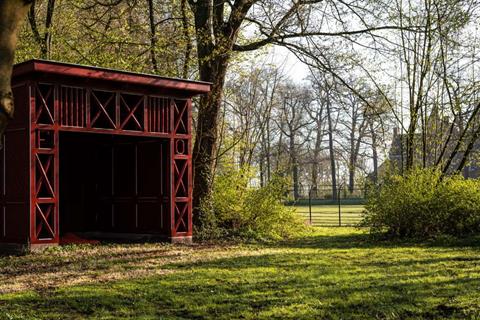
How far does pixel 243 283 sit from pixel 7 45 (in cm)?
576

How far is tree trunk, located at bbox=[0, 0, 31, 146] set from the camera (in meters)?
4.49

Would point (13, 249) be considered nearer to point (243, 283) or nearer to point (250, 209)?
point (243, 283)

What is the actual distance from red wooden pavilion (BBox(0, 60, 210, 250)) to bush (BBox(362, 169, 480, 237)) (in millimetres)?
5163

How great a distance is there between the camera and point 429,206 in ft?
52.4

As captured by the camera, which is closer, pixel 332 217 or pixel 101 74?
pixel 101 74

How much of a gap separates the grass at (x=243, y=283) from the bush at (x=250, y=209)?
10.8 feet

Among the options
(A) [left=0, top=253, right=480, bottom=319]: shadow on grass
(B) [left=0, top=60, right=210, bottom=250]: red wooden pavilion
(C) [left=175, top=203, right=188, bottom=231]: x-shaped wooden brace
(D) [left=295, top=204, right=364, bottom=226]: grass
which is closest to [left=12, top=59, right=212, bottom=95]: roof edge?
(B) [left=0, top=60, right=210, bottom=250]: red wooden pavilion

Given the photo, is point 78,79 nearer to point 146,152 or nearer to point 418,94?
point 146,152

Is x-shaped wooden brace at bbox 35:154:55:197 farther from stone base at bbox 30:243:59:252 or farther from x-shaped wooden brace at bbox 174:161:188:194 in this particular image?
x-shaped wooden brace at bbox 174:161:188:194

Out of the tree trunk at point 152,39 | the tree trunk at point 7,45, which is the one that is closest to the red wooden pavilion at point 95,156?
the tree trunk at point 152,39

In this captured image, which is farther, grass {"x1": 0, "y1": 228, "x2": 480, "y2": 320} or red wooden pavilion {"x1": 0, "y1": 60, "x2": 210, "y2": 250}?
red wooden pavilion {"x1": 0, "y1": 60, "x2": 210, "y2": 250}

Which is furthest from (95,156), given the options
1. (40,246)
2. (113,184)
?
(40,246)

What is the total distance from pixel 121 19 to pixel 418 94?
9606 mm

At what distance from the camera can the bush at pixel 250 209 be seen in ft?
58.4
